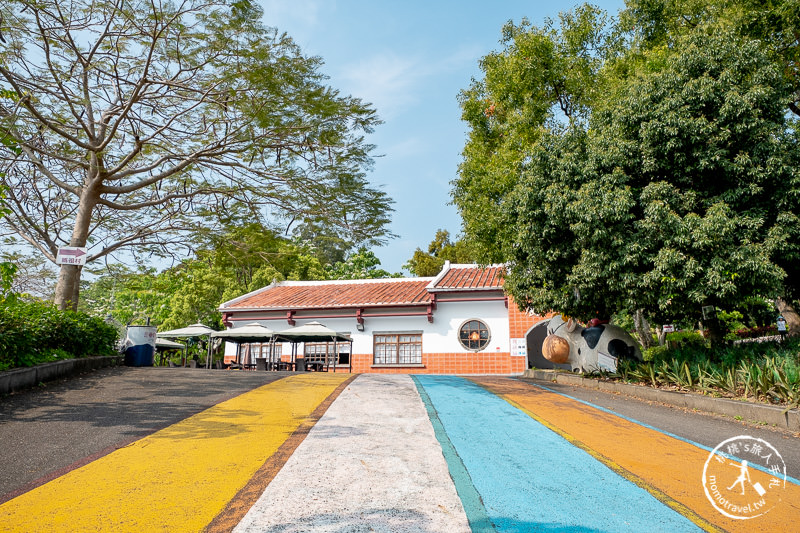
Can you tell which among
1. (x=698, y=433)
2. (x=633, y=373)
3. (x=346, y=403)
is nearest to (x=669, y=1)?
(x=633, y=373)

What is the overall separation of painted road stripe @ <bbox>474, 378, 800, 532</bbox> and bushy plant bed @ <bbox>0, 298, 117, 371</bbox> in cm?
838

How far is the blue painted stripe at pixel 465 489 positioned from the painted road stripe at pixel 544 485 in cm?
6

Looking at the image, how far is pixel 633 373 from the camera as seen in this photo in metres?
11.6

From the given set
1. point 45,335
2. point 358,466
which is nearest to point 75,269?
point 45,335

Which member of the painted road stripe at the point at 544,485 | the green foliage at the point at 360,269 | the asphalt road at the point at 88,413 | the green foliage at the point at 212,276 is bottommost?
the painted road stripe at the point at 544,485

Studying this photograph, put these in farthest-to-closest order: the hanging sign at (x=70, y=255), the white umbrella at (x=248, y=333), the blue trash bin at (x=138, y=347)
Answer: the white umbrella at (x=248, y=333) → the blue trash bin at (x=138, y=347) → the hanging sign at (x=70, y=255)

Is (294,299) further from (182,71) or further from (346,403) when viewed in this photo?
(346,403)

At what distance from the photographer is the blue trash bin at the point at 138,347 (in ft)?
42.4

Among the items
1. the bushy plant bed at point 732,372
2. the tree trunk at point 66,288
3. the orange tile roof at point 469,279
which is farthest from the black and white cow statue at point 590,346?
the tree trunk at point 66,288

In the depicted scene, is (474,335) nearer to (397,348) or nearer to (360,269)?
(397,348)

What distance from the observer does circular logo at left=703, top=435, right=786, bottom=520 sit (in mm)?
4012

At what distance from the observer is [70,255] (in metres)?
10.4

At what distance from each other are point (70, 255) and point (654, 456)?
11467 millimetres

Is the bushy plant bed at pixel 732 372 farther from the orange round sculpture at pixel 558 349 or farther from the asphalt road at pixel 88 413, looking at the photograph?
the asphalt road at pixel 88 413
